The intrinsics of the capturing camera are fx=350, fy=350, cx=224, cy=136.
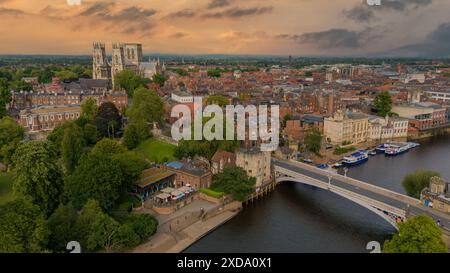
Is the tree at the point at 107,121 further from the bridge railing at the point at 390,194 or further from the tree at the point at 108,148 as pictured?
the bridge railing at the point at 390,194

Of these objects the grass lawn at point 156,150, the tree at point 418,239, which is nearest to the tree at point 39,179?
the grass lawn at point 156,150

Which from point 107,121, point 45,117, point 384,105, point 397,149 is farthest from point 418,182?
point 45,117

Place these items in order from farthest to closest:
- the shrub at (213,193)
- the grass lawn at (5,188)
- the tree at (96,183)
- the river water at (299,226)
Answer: the shrub at (213,193)
the grass lawn at (5,188)
the tree at (96,183)
the river water at (299,226)

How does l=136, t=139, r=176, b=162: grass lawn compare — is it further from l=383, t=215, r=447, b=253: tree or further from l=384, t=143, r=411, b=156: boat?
l=384, t=143, r=411, b=156: boat

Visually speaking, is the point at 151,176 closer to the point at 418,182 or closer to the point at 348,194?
the point at 348,194

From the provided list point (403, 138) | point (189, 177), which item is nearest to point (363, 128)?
point (403, 138)

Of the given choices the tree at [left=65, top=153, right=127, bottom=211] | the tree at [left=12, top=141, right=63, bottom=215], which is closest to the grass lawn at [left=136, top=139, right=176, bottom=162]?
the tree at [left=65, top=153, right=127, bottom=211]
